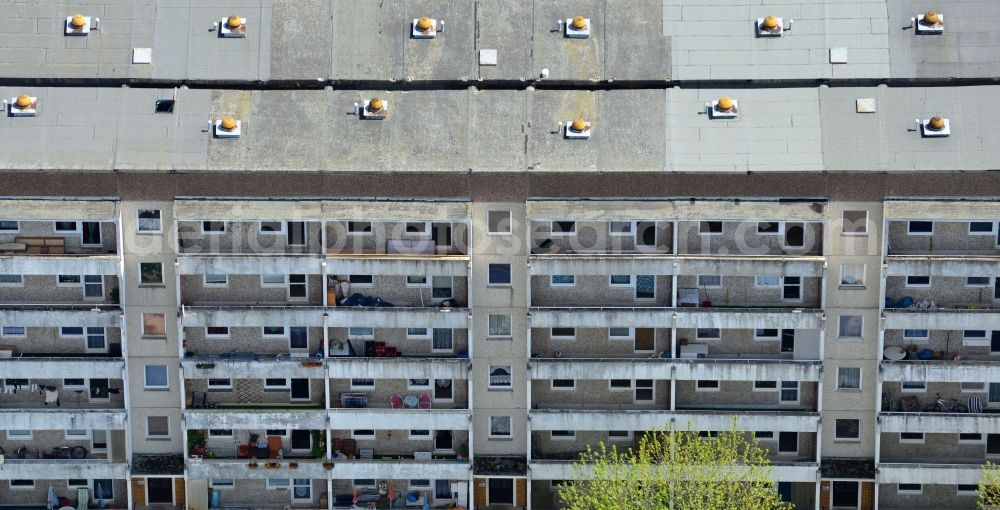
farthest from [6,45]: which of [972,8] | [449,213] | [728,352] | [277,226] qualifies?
[972,8]

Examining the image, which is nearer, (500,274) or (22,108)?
(22,108)

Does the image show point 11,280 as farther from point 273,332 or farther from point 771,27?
point 771,27

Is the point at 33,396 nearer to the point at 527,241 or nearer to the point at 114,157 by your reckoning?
the point at 114,157

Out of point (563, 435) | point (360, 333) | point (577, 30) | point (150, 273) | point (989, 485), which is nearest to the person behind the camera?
point (989, 485)

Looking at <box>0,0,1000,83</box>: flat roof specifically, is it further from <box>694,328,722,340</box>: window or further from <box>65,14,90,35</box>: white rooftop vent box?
<box>694,328,722,340</box>: window

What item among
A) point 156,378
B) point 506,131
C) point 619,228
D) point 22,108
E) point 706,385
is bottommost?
point 706,385

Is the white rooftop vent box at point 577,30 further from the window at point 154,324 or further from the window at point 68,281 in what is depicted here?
the window at point 68,281

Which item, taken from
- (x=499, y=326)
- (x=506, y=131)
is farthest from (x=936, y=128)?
(x=499, y=326)
